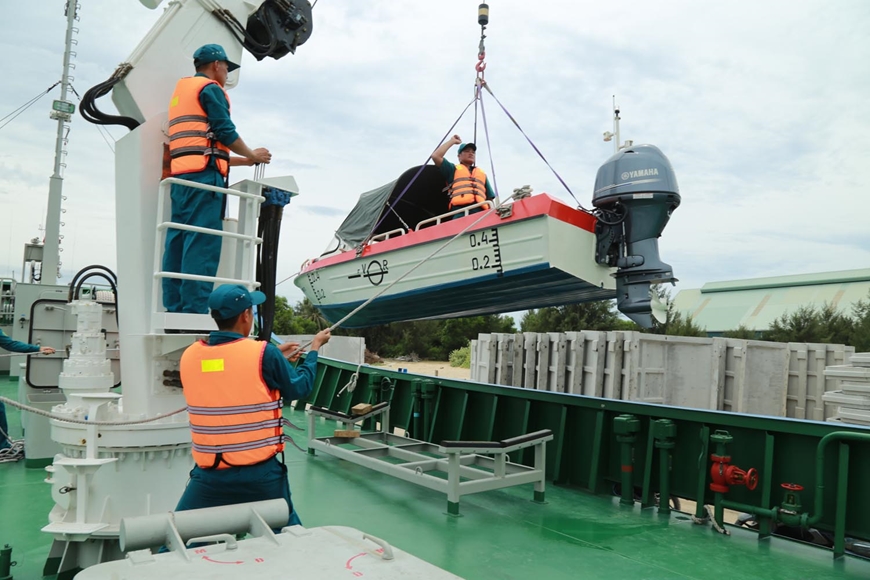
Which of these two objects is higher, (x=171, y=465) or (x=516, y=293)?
(x=516, y=293)

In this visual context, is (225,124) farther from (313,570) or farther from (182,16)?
(313,570)

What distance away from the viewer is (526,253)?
6.23 m

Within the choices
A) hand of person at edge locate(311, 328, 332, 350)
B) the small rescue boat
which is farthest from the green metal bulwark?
hand of person at edge locate(311, 328, 332, 350)

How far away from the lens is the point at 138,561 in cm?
139

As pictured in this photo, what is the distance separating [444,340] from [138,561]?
31234mm

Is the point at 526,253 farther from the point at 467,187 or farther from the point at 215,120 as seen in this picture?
the point at 215,120

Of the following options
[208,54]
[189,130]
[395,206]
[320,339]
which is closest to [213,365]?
[320,339]

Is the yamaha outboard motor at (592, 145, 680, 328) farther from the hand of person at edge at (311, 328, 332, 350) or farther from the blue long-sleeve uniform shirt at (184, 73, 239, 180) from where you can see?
the blue long-sleeve uniform shirt at (184, 73, 239, 180)

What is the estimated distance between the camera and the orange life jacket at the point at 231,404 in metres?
2.37

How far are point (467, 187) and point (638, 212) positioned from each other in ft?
8.91

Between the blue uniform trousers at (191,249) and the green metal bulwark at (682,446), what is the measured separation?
362 centimetres

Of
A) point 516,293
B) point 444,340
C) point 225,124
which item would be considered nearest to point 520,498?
point 516,293

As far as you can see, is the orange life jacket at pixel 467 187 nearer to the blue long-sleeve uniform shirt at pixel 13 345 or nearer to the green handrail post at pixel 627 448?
the green handrail post at pixel 627 448

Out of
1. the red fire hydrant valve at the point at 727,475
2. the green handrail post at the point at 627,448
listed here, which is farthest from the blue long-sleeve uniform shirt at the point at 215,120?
the red fire hydrant valve at the point at 727,475
